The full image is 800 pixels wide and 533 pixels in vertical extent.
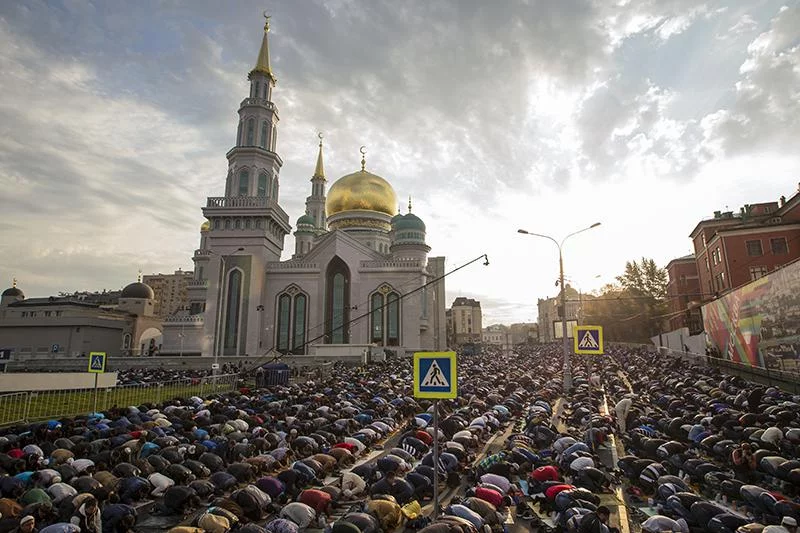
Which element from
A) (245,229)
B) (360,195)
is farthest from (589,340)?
(360,195)

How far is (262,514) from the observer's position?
27.5 ft

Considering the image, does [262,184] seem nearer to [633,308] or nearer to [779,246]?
[779,246]

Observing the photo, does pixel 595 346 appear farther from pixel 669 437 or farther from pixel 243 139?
pixel 243 139

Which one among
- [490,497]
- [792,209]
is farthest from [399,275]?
[490,497]

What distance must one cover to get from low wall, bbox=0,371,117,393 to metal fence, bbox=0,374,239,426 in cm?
38

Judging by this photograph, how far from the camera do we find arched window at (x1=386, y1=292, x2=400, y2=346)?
145 feet

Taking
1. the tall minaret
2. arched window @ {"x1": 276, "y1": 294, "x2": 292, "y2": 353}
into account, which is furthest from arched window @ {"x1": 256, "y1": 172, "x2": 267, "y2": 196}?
arched window @ {"x1": 276, "y1": 294, "x2": 292, "y2": 353}

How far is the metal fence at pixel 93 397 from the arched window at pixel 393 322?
18.5 meters

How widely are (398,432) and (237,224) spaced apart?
32.9 metres

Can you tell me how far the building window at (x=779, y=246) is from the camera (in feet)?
108

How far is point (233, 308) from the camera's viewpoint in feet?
139

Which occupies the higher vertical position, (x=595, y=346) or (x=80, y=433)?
(x=595, y=346)

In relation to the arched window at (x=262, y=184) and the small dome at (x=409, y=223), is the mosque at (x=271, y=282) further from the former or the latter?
the small dome at (x=409, y=223)

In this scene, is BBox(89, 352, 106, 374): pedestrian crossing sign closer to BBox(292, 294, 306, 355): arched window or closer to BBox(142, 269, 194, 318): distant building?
BBox(292, 294, 306, 355): arched window
